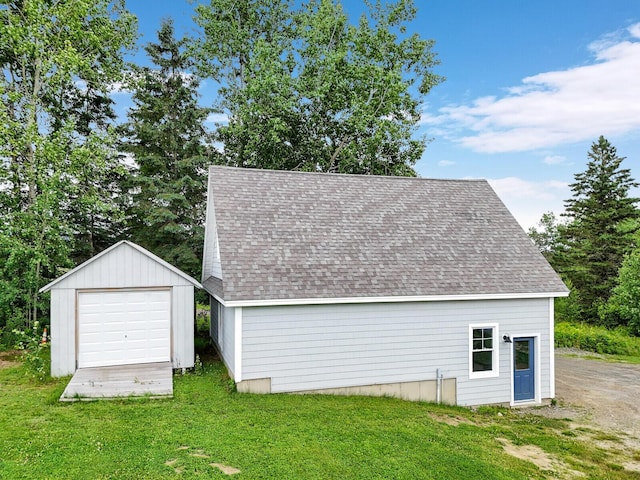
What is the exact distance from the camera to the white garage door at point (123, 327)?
10.3 m

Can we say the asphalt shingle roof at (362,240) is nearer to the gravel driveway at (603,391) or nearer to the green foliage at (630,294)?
the gravel driveway at (603,391)

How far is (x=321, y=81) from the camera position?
896 inches

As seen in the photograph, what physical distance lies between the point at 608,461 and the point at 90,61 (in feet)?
72.0

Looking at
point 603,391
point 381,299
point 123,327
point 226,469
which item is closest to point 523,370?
point 603,391

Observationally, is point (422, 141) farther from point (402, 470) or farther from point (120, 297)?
point (402, 470)

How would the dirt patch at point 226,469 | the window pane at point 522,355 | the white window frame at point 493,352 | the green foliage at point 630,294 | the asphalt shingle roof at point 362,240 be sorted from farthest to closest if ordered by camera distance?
the green foliage at point 630,294 < the window pane at point 522,355 < the white window frame at point 493,352 < the asphalt shingle roof at point 362,240 < the dirt patch at point 226,469

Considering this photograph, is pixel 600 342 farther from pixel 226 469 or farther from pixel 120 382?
pixel 120 382

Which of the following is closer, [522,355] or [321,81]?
[522,355]

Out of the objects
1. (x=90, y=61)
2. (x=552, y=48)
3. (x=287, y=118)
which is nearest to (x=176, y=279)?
(x=90, y=61)

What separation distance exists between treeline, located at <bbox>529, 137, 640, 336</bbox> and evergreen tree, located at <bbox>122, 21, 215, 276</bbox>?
26.2 metres

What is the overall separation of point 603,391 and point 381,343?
8278 mm

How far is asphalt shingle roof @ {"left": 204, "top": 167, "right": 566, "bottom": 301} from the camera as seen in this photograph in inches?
388

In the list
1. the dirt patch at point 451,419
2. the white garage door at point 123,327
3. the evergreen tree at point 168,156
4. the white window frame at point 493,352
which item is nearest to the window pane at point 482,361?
the white window frame at point 493,352

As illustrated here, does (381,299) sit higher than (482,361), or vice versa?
(381,299)
